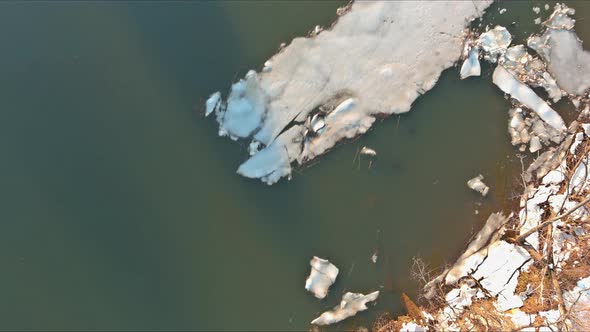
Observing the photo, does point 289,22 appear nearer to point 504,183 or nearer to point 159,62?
point 159,62

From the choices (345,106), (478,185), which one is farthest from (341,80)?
(478,185)

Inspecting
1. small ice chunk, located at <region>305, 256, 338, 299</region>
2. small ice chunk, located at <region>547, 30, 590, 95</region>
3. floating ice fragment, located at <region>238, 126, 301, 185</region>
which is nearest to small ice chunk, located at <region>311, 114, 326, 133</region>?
floating ice fragment, located at <region>238, 126, 301, 185</region>

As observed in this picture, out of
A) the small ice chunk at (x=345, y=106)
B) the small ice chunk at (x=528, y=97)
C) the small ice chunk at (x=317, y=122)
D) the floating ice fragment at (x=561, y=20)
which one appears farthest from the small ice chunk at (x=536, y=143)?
the small ice chunk at (x=317, y=122)

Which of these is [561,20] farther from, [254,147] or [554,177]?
[254,147]

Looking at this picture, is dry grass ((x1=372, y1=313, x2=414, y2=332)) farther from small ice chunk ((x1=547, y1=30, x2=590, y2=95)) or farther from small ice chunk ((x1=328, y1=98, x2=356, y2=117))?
small ice chunk ((x1=547, y1=30, x2=590, y2=95))

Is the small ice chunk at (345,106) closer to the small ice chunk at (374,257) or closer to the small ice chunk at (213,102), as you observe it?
the small ice chunk at (213,102)
